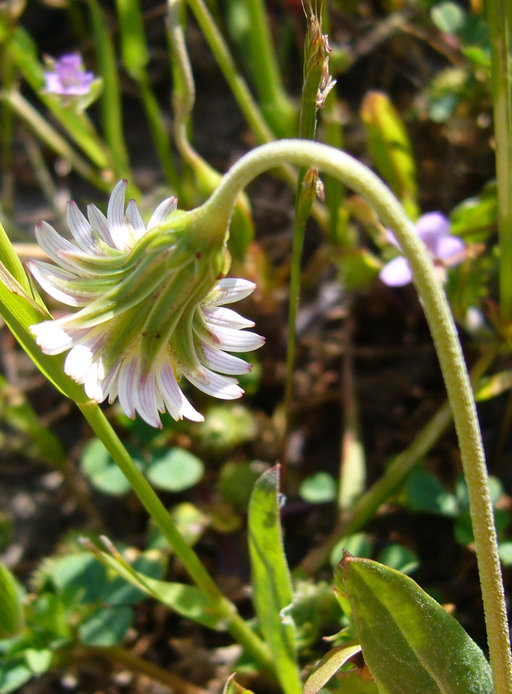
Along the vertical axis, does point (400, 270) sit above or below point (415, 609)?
above

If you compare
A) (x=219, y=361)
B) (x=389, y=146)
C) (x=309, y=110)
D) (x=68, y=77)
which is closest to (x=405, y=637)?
(x=219, y=361)

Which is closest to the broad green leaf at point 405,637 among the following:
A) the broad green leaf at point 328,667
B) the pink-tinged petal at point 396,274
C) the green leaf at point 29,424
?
the broad green leaf at point 328,667

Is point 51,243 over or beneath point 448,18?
beneath

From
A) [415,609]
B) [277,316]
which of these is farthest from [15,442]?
[415,609]

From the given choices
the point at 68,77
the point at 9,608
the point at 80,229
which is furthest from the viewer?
the point at 68,77

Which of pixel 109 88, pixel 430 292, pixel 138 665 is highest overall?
pixel 109 88

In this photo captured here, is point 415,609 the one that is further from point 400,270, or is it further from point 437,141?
point 437,141

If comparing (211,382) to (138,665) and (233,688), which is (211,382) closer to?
(233,688)

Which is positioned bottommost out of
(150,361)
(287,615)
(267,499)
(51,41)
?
(287,615)
